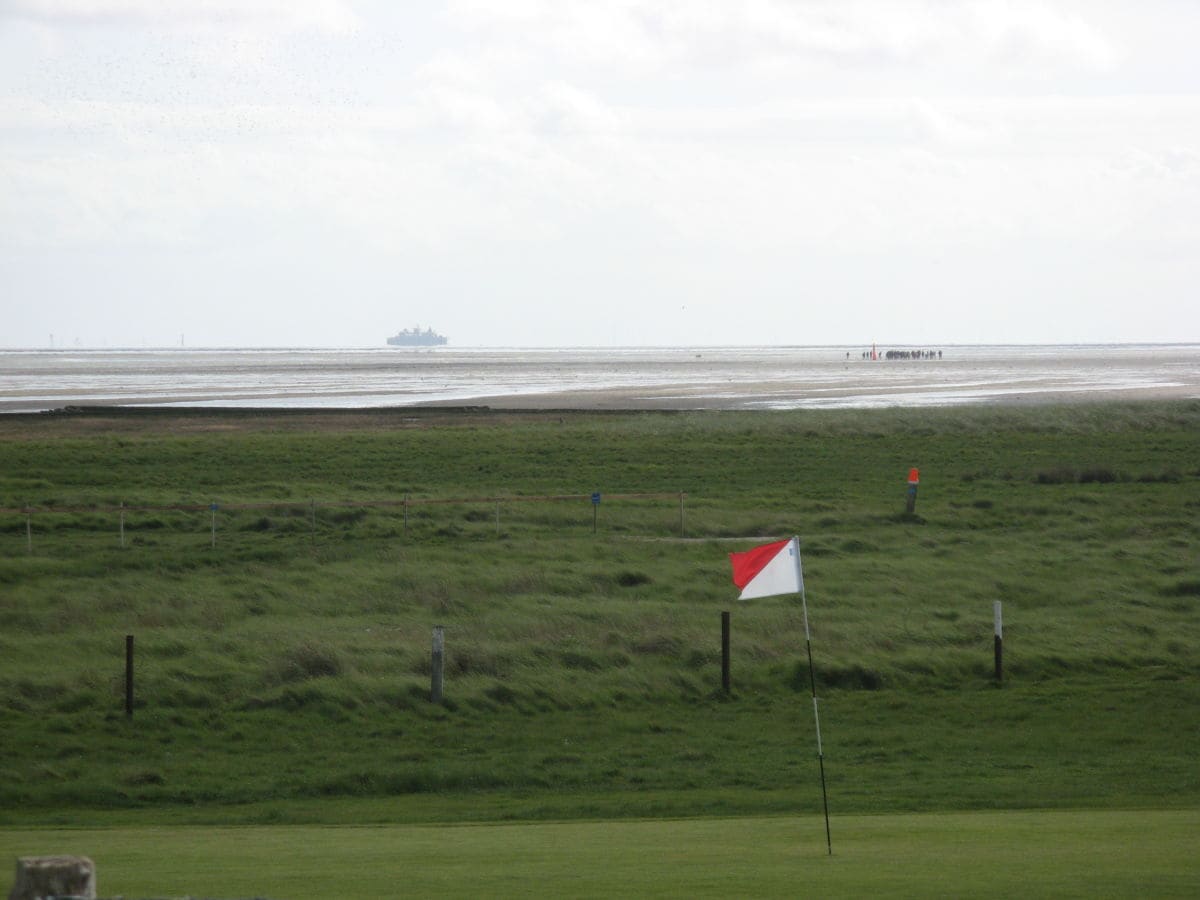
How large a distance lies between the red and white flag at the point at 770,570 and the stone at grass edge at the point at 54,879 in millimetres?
8614

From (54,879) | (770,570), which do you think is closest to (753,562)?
(770,570)

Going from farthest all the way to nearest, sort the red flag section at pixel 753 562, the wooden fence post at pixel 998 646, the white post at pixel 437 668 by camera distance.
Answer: the wooden fence post at pixel 998 646 < the white post at pixel 437 668 < the red flag section at pixel 753 562

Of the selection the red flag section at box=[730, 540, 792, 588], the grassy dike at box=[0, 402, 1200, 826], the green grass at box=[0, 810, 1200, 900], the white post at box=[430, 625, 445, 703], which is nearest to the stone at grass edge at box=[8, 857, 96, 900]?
the green grass at box=[0, 810, 1200, 900]

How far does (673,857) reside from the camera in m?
11.0

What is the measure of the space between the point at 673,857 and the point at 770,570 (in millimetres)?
3234

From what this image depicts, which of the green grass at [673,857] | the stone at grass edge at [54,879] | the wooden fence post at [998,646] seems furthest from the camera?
the wooden fence post at [998,646]

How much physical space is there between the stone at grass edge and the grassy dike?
416 inches

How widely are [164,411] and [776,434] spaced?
124ft

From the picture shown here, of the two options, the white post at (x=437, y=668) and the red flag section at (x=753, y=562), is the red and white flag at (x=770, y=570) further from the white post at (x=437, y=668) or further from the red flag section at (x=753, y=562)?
the white post at (x=437, y=668)

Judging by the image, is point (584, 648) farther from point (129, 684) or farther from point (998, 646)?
point (129, 684)

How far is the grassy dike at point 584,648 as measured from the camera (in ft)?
56.0

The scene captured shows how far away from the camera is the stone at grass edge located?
187 inches

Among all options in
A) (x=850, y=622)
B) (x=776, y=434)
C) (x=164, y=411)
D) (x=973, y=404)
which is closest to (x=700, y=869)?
(x=850, y=622)

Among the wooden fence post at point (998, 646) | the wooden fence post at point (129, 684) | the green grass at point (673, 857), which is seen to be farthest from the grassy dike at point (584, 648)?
the green grass at point (673, 857)
